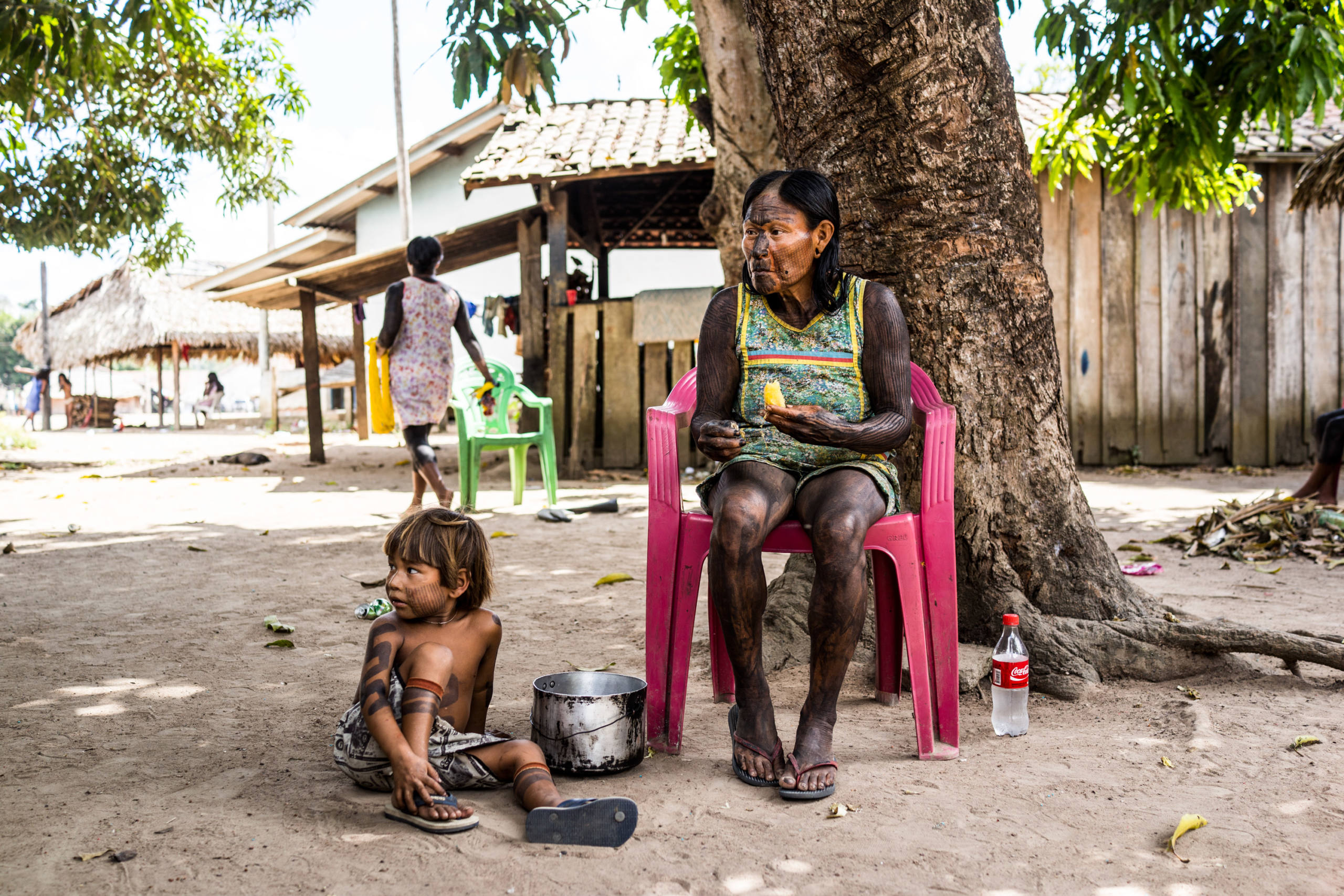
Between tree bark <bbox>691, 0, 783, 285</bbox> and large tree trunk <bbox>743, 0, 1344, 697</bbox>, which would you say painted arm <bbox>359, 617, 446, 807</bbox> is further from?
tree bark <bbox>691, 0, 783, 285</bbox>

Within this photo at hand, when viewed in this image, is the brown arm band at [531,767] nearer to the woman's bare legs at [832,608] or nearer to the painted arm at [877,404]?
the woman's bare legs at [832,608]

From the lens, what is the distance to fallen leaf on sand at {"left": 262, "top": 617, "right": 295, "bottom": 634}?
12.0ft

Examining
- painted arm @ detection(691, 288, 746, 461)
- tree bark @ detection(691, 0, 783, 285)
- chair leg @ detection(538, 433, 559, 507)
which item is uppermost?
tree bark @ detection(691, 0, 783, 285)

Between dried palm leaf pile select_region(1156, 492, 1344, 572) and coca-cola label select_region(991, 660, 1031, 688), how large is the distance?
9.20 ft

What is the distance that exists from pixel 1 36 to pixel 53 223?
7.26 m

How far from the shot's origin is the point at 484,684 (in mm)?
2275

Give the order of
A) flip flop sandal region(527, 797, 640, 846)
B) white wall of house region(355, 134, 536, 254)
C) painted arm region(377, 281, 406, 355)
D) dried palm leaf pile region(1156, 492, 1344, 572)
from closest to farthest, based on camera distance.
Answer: flip flop sandal region(527, 797, 640, 846) → dried palm leaf pile region(1156, 492, 1344, 572) → painted arm region(377, 281, 406, 355) → white wall of house region(355, 134, 536, 254)

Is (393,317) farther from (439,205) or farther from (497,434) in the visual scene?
(439,205)

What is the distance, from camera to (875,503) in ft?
7.75

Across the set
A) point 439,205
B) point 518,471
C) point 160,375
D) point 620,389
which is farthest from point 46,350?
point 518,471

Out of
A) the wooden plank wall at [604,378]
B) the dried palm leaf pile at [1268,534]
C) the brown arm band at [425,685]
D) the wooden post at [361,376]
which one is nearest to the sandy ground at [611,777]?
the brown arm band at [425,685]

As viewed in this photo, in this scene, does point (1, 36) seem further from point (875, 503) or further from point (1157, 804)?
point (1157, 804)

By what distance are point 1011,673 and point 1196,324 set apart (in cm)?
845

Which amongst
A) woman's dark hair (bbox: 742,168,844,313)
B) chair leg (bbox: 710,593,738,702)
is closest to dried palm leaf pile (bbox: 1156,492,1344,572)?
chair leg (bbox: 710,593,738,702)
